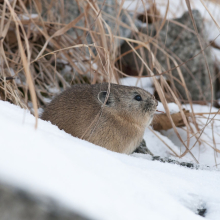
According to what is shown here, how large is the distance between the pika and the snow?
978 millimetres

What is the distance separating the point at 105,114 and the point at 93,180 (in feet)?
5.54

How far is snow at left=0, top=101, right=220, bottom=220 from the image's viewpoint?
4.54 feet

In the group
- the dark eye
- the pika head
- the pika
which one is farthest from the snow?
the dark eye

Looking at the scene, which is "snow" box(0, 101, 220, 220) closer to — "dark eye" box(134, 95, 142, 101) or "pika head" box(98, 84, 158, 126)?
"pika head" box(98, 84, 158, 126)

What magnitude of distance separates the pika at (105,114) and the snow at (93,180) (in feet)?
3.21

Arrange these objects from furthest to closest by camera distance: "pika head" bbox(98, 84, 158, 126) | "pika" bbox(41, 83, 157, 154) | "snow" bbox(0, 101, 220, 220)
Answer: "pika head" bbox(98, 84, 158, 126)
"pika" bbox(41, 83, 157, 154)
"snow" bbox(0, 101, 220, 220)

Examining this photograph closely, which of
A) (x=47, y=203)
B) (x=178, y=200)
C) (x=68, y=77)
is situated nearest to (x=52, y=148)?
(x=47, y=203)

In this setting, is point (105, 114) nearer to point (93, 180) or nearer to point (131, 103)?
point (131, 103)

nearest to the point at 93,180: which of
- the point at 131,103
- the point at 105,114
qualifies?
the point at 105,114

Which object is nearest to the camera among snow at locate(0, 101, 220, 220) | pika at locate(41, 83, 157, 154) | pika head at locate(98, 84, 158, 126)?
snow at locate(0, 101, 220, 220)

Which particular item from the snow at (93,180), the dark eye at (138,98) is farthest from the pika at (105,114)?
the snow at (93,180)

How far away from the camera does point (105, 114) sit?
3.23 meters

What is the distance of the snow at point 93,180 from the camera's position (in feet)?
4.54

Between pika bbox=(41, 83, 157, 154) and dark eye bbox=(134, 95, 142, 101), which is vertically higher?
dark eye bbox=(134, 95, 142, 101)
